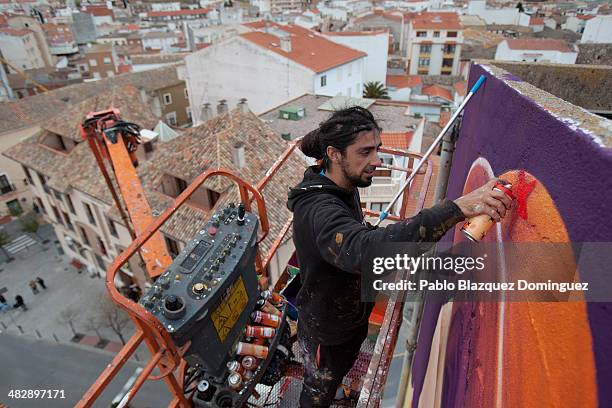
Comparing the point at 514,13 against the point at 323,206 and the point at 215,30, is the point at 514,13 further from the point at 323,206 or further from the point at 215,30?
the point at 323,206

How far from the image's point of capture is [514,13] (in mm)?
74125

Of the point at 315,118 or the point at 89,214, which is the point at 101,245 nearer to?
the point at 89,214

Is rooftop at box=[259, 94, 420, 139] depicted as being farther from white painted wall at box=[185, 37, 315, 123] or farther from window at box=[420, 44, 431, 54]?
window at box=[420, 44, 431, 54]

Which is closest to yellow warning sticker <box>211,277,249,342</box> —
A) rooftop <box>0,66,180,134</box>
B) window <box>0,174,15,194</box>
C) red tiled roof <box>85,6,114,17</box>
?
rooftop <box>0,66,180,134</box>

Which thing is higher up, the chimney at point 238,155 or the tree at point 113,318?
the chimney at point 238,155

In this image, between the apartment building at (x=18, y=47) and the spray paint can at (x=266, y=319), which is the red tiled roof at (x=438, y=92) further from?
the apartment building at (x=18, y=47)

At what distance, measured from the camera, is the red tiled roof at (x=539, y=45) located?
122 feet

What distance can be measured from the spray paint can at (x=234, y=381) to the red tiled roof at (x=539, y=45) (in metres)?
43.8

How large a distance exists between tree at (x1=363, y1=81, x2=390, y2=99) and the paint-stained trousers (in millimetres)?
35805

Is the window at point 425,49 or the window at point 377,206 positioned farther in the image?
the window at point 425,49

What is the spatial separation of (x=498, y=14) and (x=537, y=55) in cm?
4761

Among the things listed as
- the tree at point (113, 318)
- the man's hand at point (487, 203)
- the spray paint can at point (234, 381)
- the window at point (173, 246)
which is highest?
the man's hand at point (487, 203)

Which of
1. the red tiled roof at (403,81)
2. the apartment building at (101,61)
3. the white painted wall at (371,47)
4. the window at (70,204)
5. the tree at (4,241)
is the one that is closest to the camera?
the window at (70,204)

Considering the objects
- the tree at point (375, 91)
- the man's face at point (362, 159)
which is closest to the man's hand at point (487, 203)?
the man's face at point (362, 159)
